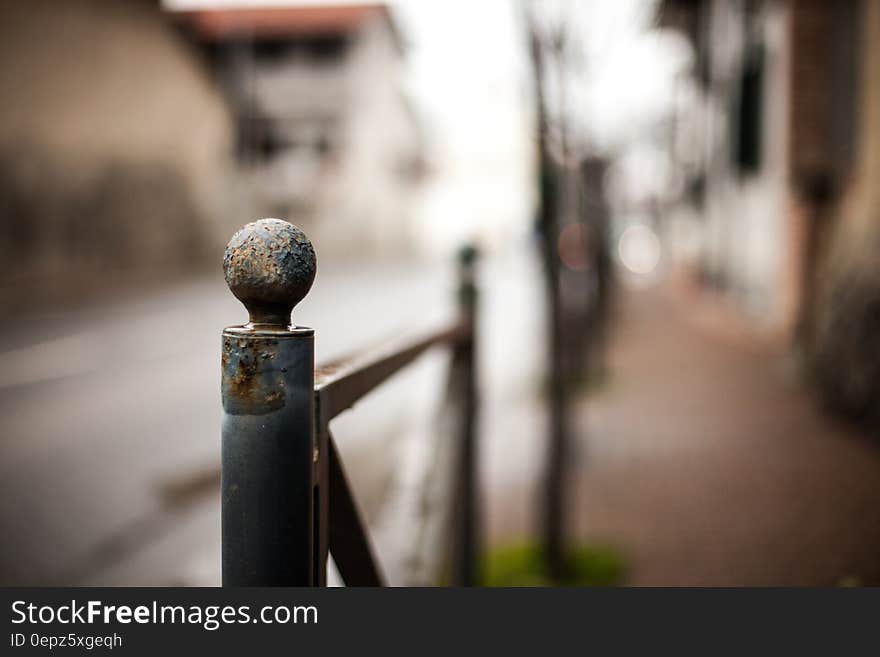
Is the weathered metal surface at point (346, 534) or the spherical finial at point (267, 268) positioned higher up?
the spherical finial at point (267, 268)

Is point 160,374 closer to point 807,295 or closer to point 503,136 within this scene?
point 807,295

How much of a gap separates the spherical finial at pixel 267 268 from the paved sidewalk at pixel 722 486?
8.50ft

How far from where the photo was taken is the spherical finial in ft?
3.73

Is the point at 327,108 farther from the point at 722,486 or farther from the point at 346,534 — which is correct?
the point at 346,534

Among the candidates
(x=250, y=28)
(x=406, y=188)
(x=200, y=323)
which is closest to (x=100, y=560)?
(x=200, y=323)

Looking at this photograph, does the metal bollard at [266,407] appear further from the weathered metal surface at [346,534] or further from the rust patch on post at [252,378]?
the weathered metal surface at [346,534]

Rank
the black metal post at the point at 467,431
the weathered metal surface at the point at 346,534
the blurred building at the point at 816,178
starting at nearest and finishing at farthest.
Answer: the weathered metal surface at the point at 346,534 < the black metal post at the point at 467,431 < the blurred building at the point at 816,178

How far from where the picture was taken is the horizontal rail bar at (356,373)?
1.30 metres

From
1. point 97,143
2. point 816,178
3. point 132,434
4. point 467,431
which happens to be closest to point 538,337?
point 816,178

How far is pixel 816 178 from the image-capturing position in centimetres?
795

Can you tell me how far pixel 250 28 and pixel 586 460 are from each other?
41911 millimetres

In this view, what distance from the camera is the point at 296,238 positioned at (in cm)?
117

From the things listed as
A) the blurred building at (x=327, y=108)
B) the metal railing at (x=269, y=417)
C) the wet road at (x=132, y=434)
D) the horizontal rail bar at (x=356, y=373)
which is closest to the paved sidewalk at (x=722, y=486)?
the wet road at (x=132, y=434)

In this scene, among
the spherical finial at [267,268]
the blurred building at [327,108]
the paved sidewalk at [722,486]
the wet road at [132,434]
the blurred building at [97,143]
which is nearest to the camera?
the spherical finial at [267,268]
